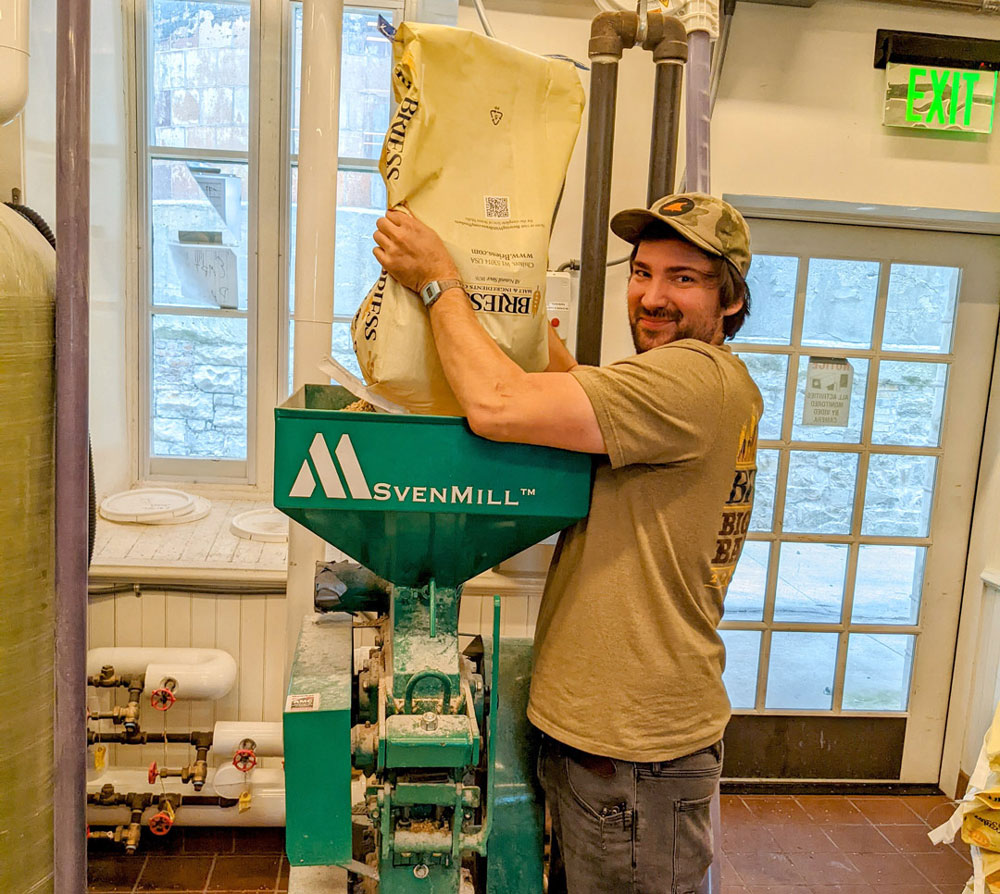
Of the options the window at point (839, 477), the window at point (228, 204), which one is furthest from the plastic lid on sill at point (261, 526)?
the window at point (839, 477)

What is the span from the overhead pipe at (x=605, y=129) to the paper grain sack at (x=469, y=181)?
1.64 feet

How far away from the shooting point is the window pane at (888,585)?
3135 millimetres

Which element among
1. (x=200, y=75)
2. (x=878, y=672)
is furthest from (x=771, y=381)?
(x=200, y=75)

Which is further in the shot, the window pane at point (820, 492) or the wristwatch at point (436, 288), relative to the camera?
the window pane at point (820, 492)

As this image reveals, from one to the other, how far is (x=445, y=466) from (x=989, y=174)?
220cm

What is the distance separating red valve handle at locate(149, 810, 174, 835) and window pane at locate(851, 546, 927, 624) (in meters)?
2.28

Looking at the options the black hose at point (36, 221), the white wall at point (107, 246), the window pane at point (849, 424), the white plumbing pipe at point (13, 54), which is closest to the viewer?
the white plumbing pipe at point (13, 54)

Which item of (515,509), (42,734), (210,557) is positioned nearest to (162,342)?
(210,557)

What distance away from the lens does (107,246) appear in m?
2.79

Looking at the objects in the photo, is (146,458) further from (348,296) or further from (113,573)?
(348,296)

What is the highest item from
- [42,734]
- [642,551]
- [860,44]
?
[860,44]

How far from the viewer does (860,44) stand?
2574 millimetres

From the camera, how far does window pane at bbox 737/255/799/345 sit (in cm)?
296

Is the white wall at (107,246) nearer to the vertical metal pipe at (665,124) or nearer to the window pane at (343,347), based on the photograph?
the window pane at (343,347)
